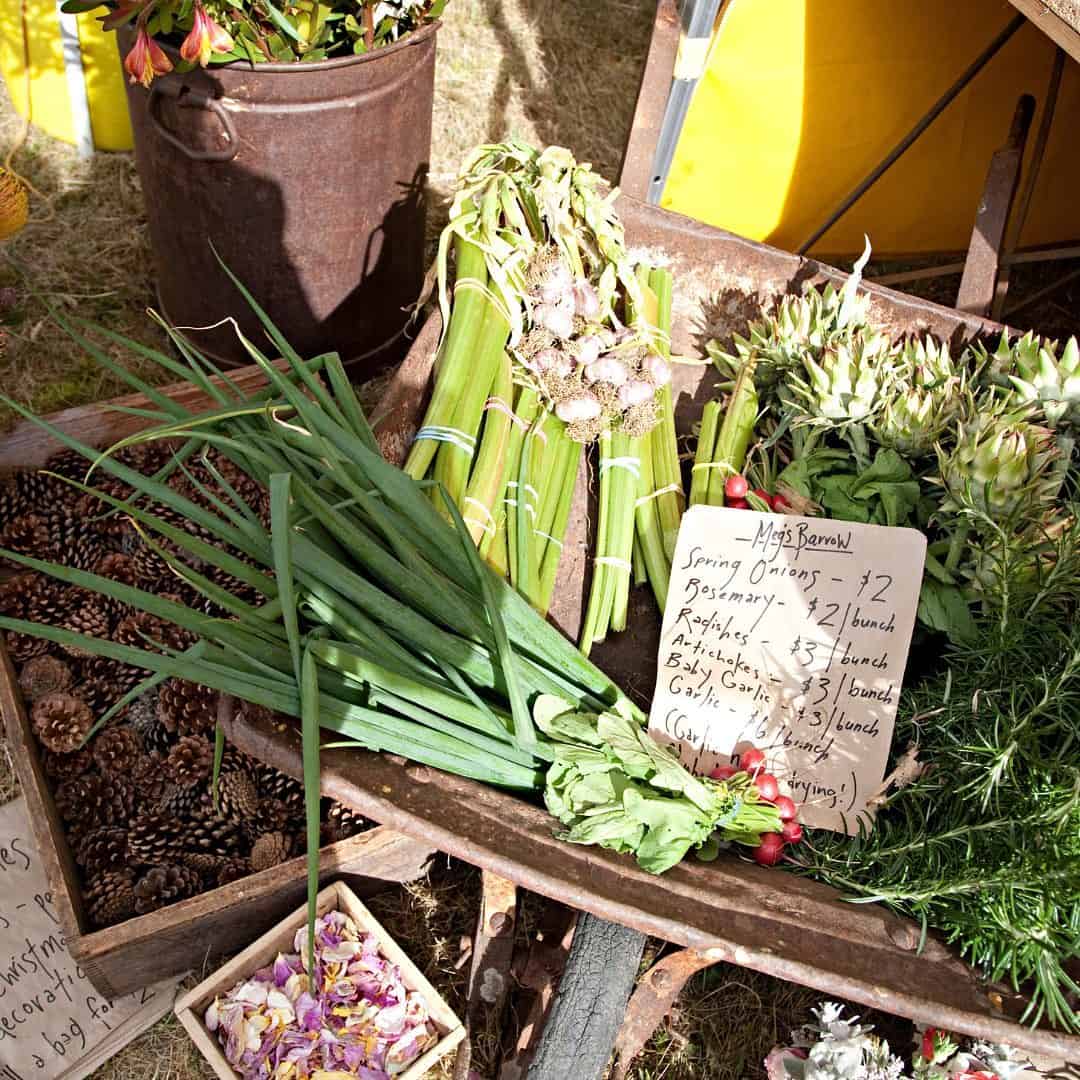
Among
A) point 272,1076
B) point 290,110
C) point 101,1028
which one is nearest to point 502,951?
point 272,1076

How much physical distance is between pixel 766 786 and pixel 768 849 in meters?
0.09

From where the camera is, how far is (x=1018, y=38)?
2.71m

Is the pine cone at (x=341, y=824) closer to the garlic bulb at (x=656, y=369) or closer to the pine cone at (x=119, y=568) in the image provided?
the pine cone at (x=119, y=568)

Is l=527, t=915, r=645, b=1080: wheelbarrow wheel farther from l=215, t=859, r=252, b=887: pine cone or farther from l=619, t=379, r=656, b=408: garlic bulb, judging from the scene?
l=619, t=379, r=656, b=408: garlic bulb

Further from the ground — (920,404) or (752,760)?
(920,404)

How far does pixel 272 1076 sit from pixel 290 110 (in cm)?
180

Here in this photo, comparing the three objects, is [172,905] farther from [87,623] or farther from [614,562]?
[614,562]

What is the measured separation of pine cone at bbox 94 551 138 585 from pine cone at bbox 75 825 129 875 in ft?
1.62

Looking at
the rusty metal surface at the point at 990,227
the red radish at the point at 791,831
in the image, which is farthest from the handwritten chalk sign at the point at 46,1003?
the rusty metal surface at the point at 990,227

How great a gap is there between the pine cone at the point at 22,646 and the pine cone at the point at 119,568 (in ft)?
0.56

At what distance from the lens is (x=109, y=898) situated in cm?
163

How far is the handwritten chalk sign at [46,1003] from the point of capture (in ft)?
5.56

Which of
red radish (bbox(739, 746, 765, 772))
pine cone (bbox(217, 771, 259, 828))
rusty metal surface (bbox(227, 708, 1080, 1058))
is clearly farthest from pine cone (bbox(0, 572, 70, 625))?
red radish (bbox(739, 746, 765, 772))

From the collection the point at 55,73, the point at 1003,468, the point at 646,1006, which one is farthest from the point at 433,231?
the point at 646,1006
